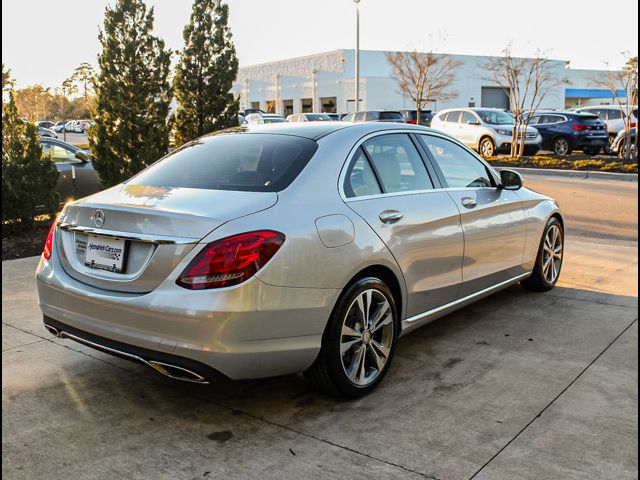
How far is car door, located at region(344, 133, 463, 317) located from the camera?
4.02 meters

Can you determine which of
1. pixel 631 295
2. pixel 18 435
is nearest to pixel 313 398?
pixel 18 435

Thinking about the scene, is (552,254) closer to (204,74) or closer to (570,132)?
(204,74)

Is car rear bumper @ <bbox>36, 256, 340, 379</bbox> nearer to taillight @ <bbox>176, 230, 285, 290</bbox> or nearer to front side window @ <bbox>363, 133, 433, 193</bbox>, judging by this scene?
taillight @ <bbox>176, 230, 285, 290</bbox>

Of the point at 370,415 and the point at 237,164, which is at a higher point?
the point at 237,164

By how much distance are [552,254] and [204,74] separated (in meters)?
7.38

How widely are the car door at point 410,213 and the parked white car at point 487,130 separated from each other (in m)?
18.9


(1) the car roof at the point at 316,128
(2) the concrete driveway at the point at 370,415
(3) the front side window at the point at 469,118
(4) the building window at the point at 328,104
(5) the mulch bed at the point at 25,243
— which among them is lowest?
(2) the concrete driveway at the point at 370,415

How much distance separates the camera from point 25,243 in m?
8.84

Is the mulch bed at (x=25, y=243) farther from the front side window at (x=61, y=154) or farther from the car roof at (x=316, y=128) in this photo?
the car roof at (x=316, y=128)

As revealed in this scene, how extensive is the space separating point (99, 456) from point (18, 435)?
1.81 ft

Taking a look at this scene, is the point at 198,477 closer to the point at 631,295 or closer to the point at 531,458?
the point at 531,458

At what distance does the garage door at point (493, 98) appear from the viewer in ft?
222

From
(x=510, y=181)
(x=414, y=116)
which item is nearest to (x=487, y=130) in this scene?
(x=414, y=116)

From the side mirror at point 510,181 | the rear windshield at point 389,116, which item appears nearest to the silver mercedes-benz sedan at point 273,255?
the side mirror at point 510,181
